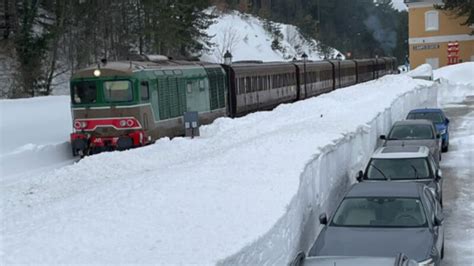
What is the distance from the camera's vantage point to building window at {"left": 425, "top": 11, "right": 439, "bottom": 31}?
66000 mm

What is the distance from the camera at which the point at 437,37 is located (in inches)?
2611

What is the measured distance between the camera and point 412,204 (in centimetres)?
976

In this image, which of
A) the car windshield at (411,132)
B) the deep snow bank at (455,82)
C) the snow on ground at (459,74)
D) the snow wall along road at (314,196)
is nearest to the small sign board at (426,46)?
the deep snow bank at (455,82)

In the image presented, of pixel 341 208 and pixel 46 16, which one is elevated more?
pixel 46 16

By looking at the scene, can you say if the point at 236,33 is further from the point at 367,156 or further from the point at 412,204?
the point at 412,204

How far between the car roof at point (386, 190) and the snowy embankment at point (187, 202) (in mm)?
840

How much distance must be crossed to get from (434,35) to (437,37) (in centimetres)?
37

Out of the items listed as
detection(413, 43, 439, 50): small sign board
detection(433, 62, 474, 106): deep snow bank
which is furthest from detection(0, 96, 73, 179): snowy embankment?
detection(413, 43, 439, 50): small sign board

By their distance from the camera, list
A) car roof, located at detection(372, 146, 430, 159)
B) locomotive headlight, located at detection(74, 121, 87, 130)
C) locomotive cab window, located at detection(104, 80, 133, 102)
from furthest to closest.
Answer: locomotive headlight, located at detection(74, 121, 87, 130), locomotive cab window, located at detection(104, 80, 133, 102), car roof, located at detection(372, 146, 430, 159)

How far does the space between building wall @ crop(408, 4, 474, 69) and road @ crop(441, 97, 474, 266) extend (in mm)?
40230

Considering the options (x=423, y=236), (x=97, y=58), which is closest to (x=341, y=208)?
(x=423, y=236)

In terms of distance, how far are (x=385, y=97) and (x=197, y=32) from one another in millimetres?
27893

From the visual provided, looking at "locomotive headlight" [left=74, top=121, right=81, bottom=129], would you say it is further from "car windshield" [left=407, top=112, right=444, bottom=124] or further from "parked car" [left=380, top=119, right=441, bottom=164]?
"car windshield" [left=407, top=112, right=444, bottom=124]

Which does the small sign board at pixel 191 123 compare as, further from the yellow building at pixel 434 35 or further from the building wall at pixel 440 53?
the building wall at pixel 440 53
